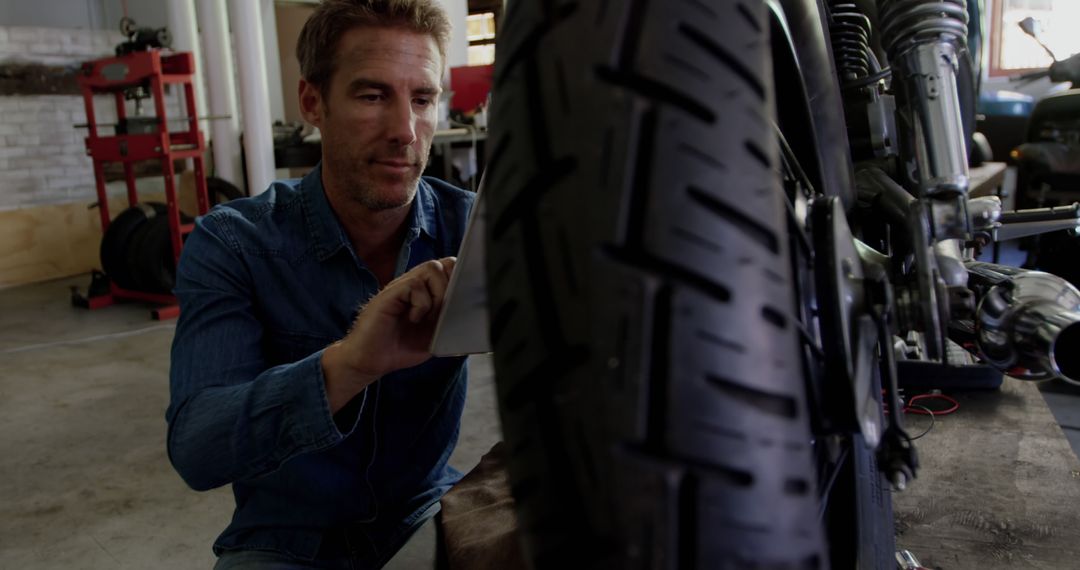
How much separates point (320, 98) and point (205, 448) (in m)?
0.56

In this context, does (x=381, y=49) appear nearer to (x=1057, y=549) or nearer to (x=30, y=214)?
(x=1057, y=549)

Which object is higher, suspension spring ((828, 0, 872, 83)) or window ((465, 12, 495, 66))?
window ((465, 12, 495, 66))

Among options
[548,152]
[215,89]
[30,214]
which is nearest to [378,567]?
[548,152]

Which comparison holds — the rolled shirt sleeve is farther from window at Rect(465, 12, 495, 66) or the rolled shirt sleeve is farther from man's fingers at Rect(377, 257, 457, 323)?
window at Rect(465, 12, 495, 66)

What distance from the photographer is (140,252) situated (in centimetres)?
360

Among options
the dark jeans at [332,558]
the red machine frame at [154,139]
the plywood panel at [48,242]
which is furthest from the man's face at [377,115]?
the plywood panel at [48,242]

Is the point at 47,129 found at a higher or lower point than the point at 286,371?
higher

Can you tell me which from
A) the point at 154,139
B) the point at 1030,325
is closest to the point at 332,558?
the point at 1030,325

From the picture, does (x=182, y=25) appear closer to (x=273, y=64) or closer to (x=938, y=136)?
(x=273, y=64)

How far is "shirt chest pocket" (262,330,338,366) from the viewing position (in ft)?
3.43

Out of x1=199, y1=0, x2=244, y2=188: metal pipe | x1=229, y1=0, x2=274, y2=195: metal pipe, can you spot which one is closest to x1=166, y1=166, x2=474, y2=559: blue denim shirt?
x1=229, y1=0, x2=274, y2=195: metal pipe

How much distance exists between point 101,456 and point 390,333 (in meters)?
1.78

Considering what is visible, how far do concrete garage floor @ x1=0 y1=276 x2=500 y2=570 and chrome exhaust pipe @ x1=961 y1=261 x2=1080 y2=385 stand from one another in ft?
2.46

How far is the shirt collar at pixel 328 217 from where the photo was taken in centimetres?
105
